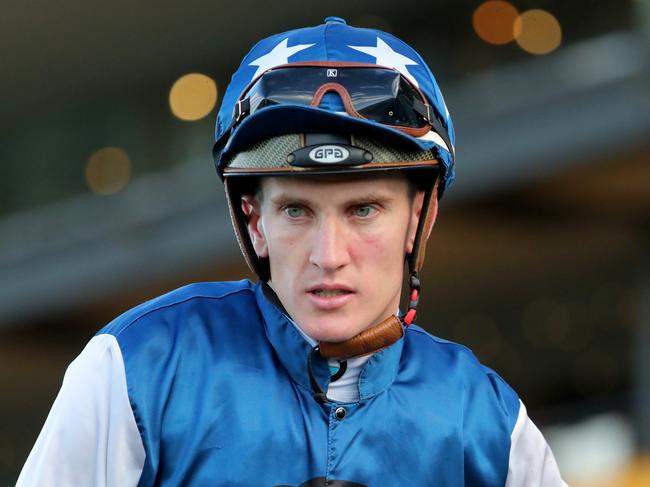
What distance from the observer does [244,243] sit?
2.93 meters

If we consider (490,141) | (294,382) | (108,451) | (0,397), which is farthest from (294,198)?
(0,397)

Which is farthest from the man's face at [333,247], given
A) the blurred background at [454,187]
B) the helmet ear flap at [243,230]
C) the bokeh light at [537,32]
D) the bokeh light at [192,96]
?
the bokeh light at [192,96]

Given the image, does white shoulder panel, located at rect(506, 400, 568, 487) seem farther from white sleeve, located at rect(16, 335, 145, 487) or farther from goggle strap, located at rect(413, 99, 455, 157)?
white sleeve, located at rect(16, 335, 145, 487)

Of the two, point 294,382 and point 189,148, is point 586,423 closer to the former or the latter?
point 189,148

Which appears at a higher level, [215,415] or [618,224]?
[215,415]

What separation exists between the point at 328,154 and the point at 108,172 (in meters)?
10.3

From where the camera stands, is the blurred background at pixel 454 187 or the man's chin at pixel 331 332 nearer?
the man's chin at pixel 331 332

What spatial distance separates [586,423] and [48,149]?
659 centimetres

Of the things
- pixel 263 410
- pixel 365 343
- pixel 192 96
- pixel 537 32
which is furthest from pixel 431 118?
pixel 192 96

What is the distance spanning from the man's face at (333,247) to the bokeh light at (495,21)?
8.11 m

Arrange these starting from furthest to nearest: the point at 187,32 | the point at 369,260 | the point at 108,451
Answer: the point at 187,32, the point at 369,260, the point at 108,451

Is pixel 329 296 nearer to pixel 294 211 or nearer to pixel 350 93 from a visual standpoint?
pixel 294 211

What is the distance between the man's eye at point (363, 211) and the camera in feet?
9.04

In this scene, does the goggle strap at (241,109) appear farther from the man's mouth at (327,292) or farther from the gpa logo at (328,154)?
the man's mouth at (327,292)
